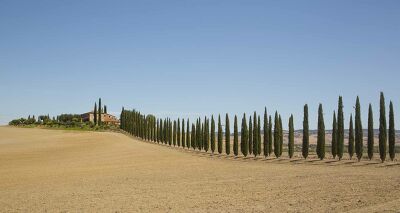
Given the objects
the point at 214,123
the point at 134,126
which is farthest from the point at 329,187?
the point at 134,126

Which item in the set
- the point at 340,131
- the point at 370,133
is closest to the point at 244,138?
the point at 340,131

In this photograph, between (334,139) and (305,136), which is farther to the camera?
(305,136)

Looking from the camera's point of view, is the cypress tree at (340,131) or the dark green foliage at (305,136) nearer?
the cypress tree at (340,131)

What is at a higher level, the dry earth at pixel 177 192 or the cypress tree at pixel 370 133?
the cypress tree at pixel 370 133

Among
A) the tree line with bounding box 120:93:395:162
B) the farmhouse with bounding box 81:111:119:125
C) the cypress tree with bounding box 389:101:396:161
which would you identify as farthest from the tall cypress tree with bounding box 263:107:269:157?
the farmhouse with bounding box 81:111:119:125

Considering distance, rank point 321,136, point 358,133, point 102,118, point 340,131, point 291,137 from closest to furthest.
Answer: point 358,133 → point 340,131 → point 321,136 → point 291,137 → point 102,118

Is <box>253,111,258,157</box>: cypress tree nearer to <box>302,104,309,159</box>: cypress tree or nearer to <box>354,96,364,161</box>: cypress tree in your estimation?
<box>302,104,309,159</box>: cypress tree

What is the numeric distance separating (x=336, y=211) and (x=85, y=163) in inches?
1147

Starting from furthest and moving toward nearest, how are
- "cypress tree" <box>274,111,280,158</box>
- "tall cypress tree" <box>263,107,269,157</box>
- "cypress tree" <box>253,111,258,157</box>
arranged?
"cypress tree" <box>253,111,258,157</box> → "tall cypress tree" <box>263,107,269,157</box> → "cypress tree" <box>274,111,280,158</box>

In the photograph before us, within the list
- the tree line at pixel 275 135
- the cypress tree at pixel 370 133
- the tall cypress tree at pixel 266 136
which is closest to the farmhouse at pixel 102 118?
the tree line at pixel 275 135

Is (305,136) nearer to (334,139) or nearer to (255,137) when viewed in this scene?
(334,139)

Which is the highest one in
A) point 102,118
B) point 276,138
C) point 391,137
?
point 102,118

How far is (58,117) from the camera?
4670 inches

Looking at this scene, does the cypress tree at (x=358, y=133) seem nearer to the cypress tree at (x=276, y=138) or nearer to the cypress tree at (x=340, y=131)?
the cypress tree at (x=340, y=131)
